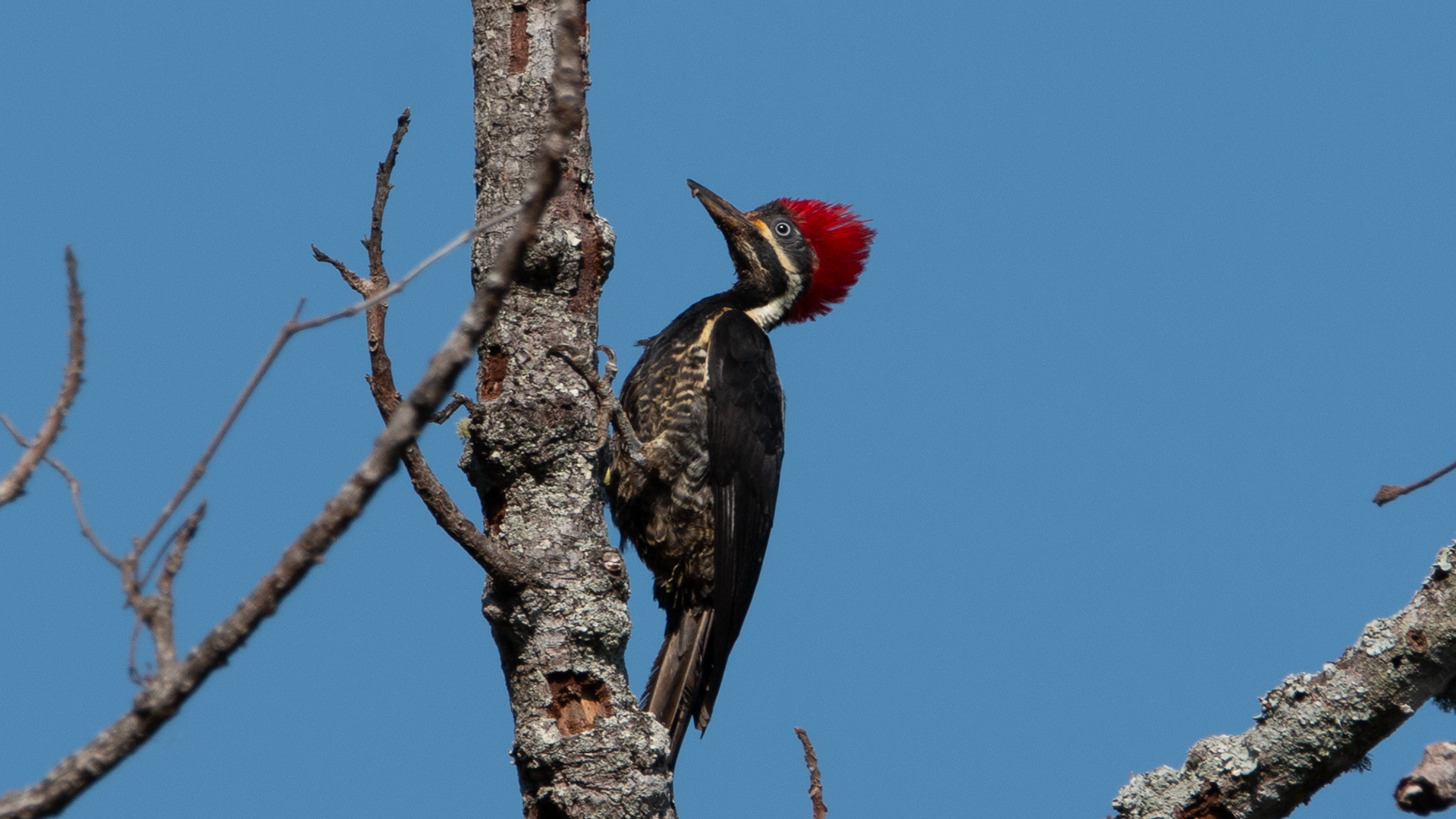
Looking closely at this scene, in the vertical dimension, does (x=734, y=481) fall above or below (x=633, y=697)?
above

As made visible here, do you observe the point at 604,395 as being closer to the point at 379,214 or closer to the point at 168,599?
the point at 379,214

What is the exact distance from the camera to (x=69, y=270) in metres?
2.20

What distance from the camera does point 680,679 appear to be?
5.26m

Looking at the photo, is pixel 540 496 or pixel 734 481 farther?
pixel 734 481

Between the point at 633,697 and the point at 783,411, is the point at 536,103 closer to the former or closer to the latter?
the point at 633,697

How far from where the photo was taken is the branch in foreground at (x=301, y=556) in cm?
205

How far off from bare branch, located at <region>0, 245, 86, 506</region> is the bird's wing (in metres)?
3.33

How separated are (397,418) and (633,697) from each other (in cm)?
200

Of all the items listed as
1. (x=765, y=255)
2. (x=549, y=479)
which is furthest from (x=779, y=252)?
(x=549, y=479)

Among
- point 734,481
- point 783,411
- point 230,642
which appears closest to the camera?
point 230,642

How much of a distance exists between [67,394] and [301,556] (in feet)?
1.63

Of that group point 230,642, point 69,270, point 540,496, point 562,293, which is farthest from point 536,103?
point 230,642

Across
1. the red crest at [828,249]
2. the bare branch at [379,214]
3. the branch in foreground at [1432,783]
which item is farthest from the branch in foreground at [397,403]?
the red crest at [828,249]

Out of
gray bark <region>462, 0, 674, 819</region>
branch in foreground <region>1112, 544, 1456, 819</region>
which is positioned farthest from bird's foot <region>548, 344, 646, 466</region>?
branch in foreground <region>1112, 544, 1456, 819</region>
